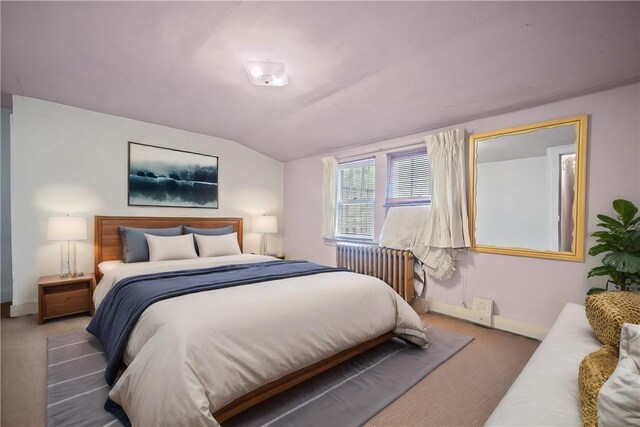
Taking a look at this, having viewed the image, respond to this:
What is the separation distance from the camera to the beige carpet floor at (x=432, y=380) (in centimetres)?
162

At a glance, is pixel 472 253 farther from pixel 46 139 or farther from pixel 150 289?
pixel 46 139

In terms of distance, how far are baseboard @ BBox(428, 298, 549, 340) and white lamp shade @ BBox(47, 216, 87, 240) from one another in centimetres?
396

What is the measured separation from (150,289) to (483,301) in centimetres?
302

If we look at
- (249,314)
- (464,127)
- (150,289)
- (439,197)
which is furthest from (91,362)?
(464,127)

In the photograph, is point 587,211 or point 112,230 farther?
point 112,230

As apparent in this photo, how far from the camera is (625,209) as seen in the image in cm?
209

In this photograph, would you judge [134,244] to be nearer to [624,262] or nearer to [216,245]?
[216,245]

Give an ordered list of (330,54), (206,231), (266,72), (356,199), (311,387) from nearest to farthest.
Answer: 1. (311,387)
2. (330,54)
3. (266,72)
4. (206,231)
5. (356,199)

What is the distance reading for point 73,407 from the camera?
1668 millimetres

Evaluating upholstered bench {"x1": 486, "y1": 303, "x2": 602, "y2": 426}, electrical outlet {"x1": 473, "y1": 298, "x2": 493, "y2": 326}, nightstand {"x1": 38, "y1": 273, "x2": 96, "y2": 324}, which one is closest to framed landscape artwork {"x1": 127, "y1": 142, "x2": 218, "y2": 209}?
nightstand {"x1": 38, "y1": 273, "x2": 96, "y2": 324}

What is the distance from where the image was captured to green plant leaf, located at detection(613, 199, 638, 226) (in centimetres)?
207

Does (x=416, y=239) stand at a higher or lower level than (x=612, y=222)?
lower

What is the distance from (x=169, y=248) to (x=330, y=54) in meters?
2.75

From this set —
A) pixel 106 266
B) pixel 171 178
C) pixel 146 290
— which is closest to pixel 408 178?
pixel 146 290
